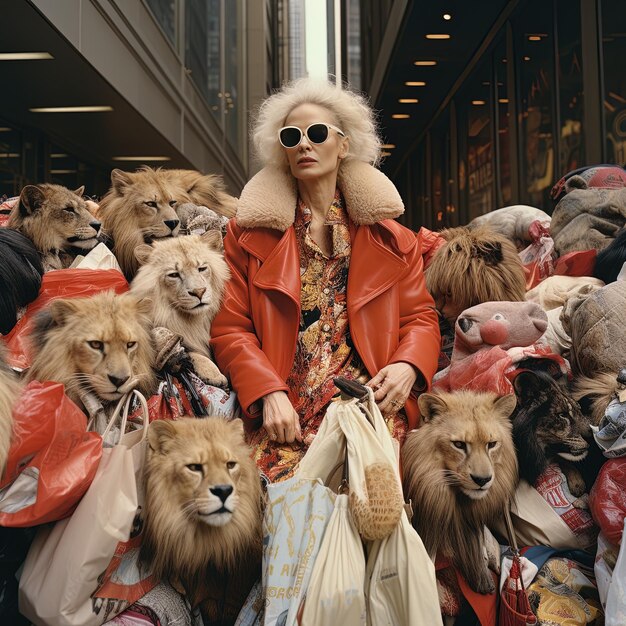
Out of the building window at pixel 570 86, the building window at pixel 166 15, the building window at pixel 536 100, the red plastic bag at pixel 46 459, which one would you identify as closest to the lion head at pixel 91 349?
the red plastic bag at pixel 46 459

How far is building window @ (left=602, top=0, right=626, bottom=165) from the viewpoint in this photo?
20.7ft

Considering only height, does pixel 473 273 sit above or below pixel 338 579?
above

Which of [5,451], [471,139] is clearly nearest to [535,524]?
[5,451]

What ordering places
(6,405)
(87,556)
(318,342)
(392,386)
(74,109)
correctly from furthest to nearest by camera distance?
(74,109), (318,342), (392,386), (6,405), (87,556)

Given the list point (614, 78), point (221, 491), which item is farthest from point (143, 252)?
point (614, 78)

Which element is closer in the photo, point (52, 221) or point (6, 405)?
point (6, 405)

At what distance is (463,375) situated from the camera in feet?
9.86

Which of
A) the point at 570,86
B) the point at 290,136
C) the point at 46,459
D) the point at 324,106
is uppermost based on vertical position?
the point at 570,86

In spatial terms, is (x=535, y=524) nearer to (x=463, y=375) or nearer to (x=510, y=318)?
(x=463, y=375)

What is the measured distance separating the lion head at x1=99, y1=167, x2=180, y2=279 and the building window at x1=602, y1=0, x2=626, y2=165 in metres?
4.32

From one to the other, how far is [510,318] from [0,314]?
6.76ft

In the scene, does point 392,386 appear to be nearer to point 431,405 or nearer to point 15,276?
point 431,405

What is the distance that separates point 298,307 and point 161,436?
91 centimetres

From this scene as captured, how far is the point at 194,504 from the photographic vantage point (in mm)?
2289
